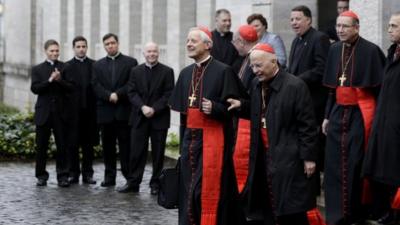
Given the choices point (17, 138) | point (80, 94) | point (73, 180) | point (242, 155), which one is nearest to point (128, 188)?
point (73, 180)

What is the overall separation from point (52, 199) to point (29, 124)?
19.7 feet

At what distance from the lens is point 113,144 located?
52.7 feet

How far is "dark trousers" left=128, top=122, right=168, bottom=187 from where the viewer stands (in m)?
15.1

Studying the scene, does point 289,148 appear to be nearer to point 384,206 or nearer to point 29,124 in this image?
point 384,206

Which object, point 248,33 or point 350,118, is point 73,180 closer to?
point 248,33

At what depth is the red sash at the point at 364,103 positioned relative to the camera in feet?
38.0

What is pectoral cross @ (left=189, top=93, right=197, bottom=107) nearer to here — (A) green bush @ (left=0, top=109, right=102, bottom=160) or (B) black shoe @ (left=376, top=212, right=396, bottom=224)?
(B) black shoe @ (left=376, top=212, right=396, bottom=224)

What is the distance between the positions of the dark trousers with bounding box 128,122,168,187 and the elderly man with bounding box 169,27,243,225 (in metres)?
3.95

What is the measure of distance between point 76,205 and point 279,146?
454 centimetres

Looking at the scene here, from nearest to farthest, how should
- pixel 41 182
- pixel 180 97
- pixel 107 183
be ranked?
pixel 180 97
pixel 107 183
pixel 41 182

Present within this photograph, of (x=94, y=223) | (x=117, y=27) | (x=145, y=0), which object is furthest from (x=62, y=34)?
(x=94, y=223)

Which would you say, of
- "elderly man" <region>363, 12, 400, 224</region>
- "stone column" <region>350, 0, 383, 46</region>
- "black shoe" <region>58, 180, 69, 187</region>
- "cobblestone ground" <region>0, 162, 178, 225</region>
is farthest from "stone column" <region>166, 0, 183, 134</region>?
"elderly man" <region>363, 12, 400, 224</region>

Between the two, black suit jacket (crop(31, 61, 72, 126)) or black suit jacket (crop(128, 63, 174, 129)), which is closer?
black suit jacket (crop(128, 63, 174, 129))

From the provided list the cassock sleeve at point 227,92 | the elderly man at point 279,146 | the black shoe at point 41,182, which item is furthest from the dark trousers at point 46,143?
the elderly man at point 279,146
